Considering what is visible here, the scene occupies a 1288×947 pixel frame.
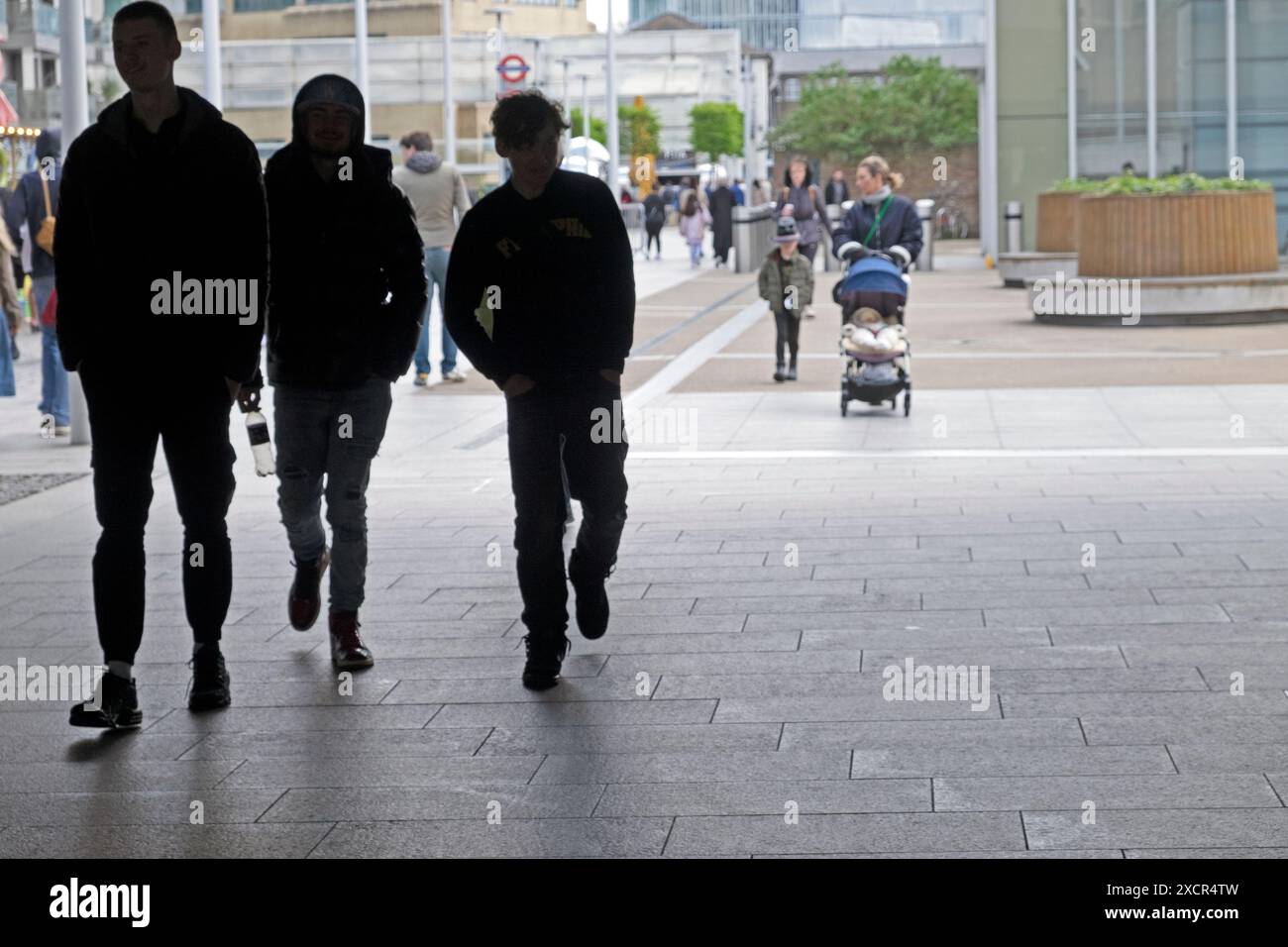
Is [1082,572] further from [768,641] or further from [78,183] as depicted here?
[78,183]

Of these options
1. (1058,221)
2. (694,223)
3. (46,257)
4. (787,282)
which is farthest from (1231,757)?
(694,223)

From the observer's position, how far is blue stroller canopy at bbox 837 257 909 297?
14.1 metres

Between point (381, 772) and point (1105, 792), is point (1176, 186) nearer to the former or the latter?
point (1105, 792)

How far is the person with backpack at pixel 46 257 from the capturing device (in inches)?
531

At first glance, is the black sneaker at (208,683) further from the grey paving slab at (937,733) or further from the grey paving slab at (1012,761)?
the grey paving slab at (1012,761)

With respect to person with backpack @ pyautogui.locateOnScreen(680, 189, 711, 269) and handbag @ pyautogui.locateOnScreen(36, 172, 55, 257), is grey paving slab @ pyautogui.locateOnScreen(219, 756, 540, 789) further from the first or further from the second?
person with backpack @ pyautogui.locateOnScreen(680, 189, 711, 269)

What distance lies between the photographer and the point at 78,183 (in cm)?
559

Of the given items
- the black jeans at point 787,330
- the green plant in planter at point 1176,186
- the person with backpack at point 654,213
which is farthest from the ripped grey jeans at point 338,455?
the person with backpack at point 654,213

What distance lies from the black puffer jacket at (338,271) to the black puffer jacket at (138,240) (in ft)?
1.98

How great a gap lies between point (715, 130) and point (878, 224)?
7497 centimetres

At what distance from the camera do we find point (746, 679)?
626 centimetres

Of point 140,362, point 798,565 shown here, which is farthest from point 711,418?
point 140,362

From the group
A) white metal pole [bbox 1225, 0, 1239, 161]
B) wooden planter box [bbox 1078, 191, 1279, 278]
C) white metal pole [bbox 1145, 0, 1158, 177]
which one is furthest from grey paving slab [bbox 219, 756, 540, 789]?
white metal pole [bbox 1225, 0, 1239, 161]

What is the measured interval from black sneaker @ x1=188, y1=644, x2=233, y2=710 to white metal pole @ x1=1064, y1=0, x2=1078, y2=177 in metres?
29.7
